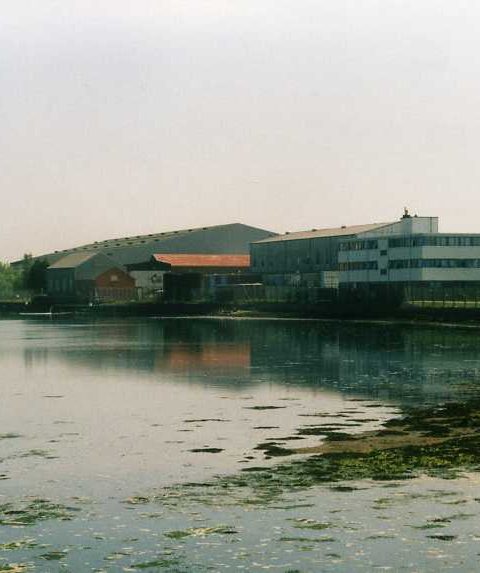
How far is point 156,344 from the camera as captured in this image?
3019 inches

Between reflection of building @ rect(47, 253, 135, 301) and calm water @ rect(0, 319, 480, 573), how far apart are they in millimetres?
131592

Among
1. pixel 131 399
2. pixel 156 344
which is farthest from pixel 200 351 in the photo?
pixel 131 399

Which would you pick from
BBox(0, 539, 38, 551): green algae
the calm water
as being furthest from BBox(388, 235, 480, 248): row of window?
BBox(0, 539, 38, 551): green algae

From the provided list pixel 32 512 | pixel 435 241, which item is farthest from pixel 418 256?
pixel 32 512

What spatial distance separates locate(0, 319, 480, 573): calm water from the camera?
50.2 ft

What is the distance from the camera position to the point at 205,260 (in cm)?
17788

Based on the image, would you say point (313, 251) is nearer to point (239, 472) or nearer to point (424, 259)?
point (424, 259)

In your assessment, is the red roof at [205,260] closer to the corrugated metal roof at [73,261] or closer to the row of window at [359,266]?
the corrugated metal roof at [73,261]

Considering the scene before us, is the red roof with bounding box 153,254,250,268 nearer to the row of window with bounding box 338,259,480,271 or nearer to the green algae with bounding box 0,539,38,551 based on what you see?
the row of window with bounding box 338,259,480,271

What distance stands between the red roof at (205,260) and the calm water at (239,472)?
419ft

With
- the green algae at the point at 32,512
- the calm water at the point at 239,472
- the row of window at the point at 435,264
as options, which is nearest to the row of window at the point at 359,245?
the row of window at the point at 435,264

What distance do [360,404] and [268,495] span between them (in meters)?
16.1

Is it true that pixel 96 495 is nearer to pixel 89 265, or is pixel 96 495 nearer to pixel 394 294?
pixel 394 294

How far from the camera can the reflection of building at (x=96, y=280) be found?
17962 centimetres
